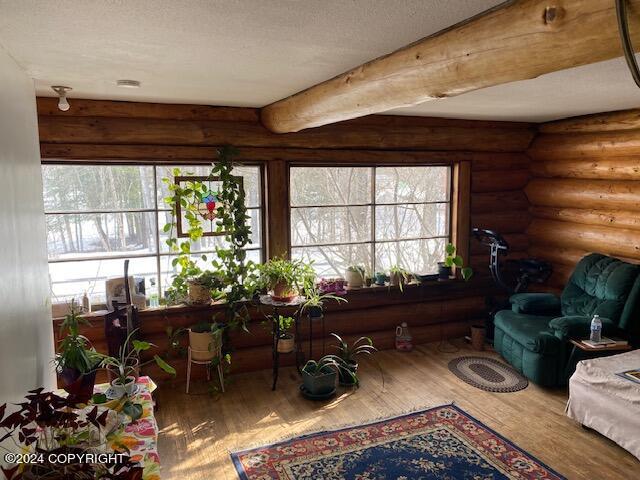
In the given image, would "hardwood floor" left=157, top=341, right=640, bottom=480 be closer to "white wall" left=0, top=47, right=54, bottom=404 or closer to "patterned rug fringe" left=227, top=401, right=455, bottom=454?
"patterned rug fringe" left=227, top=401, right=455, bottom=454

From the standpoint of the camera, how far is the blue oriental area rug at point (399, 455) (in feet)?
10.4

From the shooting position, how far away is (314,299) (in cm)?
450

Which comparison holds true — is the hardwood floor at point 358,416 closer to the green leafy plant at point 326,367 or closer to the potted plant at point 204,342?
the green leafy plant at point 326,367

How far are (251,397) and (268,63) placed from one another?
2.85 meters

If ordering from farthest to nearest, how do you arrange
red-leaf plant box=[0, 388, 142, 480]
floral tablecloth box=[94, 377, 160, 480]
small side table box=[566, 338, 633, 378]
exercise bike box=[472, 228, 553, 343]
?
1. exercise bike box=[472, 228, 553, 343]
2. small side table box=[566, 338, 633, 378]
3. floral tablecloth box=[94, 377, 160, 480]
4. red-leaf plant box=[0, 388, 142, 480]

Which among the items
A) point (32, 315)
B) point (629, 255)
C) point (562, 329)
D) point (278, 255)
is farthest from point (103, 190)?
point (629, 255)

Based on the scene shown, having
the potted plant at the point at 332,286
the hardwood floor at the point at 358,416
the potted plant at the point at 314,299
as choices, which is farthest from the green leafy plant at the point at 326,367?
the potted plant at the point at 332,286

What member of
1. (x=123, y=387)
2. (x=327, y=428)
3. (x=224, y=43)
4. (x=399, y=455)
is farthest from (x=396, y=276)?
(x=224, y=43)

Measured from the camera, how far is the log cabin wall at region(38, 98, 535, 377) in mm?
4137

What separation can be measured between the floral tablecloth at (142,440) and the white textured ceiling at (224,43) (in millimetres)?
1742

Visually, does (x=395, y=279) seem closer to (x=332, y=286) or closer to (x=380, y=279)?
(x=380, y=279)

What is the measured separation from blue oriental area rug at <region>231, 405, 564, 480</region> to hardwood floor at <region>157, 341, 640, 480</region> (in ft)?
0.42

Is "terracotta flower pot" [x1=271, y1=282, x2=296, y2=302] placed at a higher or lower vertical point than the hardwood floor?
higher

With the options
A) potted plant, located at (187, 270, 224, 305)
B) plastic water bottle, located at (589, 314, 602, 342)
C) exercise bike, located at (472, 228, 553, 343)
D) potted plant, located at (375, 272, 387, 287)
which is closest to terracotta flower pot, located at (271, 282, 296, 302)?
potted plant, located at (187, 270, 224, 305)
